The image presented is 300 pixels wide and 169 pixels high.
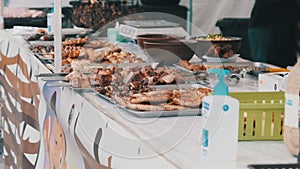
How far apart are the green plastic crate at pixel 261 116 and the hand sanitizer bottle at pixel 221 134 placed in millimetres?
127

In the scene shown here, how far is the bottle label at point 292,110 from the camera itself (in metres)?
1.18

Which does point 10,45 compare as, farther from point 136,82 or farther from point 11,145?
point 136,82

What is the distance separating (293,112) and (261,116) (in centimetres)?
15

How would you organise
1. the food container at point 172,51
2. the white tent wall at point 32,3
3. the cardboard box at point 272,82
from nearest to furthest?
the cardboard box at point 272,82 < the food container at point 172,51 < the white tent wall at point 32,3

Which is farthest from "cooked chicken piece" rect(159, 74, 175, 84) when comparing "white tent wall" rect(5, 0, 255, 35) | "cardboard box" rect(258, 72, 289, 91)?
"white tent wall" rect(5, 0, 255, 35)

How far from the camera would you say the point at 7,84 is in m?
3.26

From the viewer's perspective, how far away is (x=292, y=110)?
1.18 metres

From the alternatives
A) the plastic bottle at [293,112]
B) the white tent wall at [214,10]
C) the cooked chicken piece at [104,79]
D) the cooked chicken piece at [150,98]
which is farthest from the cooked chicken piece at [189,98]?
the white tent wall at [214,10]

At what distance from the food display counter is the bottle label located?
81 mm

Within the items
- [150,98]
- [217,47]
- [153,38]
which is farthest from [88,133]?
[217,47]

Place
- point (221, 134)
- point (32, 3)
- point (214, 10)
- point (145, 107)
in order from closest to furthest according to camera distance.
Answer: point (221, 134), point (145, 107), point (32, 3), point (214, 10)

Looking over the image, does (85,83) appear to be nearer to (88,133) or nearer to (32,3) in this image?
(88,133)

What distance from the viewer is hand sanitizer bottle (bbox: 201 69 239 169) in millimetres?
1171

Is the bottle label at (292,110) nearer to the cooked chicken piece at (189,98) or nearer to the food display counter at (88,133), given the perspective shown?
the food display counter at (88,133)
